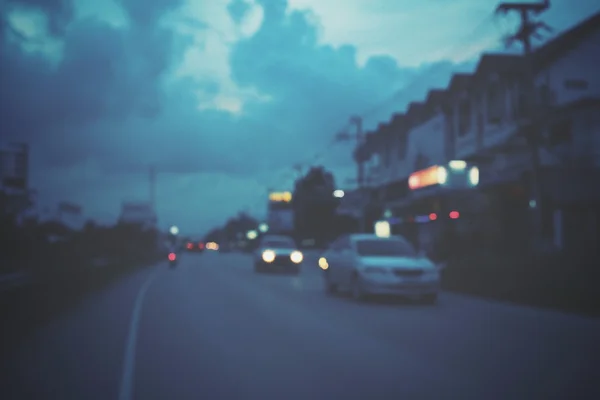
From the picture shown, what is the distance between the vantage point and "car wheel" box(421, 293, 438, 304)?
1781cm

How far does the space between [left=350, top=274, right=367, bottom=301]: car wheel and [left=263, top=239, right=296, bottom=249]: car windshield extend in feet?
52.8

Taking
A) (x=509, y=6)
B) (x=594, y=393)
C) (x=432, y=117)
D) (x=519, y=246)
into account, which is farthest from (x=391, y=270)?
(x=432, y=117)

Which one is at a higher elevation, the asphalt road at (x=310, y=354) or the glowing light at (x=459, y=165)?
the glowing light at (x=459, y=165)

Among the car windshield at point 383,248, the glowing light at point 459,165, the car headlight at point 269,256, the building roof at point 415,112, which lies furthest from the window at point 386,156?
the car windshield at point 383,248

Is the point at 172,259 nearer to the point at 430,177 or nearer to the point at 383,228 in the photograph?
the point at 383,228

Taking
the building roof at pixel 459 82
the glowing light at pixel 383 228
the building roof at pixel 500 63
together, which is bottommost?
the glowing light at pixel 383 228

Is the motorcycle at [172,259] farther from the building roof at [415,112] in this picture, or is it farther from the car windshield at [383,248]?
the car windshield at [383,248]

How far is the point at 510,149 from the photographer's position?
31812 mm

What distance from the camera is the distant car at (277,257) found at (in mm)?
33938

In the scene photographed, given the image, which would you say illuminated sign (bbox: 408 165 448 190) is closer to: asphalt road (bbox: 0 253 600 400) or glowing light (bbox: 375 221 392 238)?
glowing light (bbox: 375 221 392 238)

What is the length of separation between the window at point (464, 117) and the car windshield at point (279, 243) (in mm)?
11018

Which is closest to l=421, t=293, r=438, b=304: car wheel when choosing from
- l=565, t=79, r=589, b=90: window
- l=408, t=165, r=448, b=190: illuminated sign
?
l=565, t=79, r=589, b=90: window

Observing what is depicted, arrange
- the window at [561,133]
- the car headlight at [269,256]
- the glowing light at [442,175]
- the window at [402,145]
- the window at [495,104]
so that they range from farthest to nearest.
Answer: the window at [402,145] < the glowing light at [442,175] < the car headlight at [269,256] < the window at [495,104] < the window at [561,133]

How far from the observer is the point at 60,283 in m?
19.0
